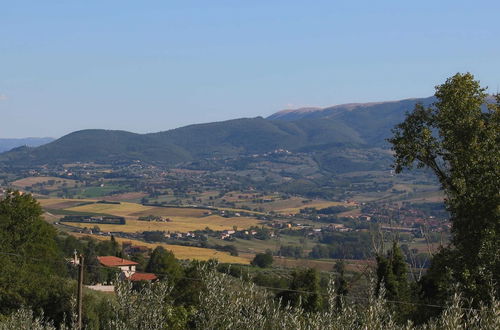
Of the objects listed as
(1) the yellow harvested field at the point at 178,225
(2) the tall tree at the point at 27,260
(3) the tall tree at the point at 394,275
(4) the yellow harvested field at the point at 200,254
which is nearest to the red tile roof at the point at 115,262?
(2) the tall tree at the point at 27,260

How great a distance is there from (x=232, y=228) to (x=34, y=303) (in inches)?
5394

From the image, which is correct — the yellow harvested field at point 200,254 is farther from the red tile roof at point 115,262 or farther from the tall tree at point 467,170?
the tall tree at point 467,170

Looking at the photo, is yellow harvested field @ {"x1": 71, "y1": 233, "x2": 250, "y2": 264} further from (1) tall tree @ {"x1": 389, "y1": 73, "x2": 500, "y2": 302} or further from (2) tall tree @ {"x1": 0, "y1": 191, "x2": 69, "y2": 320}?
(1) tall tree @ {"x1": 389, "y1": 73, "x2": 500, "y2": 302}

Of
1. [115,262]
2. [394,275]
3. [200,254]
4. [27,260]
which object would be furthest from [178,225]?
[394,275]

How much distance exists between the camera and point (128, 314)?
14891 mm

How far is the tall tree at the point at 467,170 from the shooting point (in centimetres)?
2270

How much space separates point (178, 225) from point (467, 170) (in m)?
156

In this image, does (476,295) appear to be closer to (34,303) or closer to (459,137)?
(459,137)

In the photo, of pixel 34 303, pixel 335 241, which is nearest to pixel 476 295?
pixel 34 303

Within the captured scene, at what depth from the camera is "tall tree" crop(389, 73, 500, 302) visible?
2270cm

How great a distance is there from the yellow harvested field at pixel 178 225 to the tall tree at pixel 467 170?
13773 centimetres

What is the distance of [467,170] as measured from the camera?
76.5 ft

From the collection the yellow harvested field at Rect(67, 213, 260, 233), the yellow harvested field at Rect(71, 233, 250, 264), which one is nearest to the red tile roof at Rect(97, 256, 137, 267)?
the yellow harvested field at Rect(71, 233, 250, 264)

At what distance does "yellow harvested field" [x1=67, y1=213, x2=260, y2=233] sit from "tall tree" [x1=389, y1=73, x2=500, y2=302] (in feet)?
452
